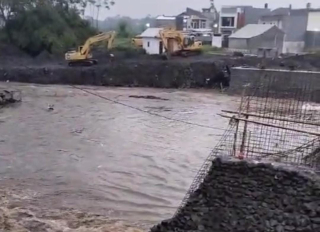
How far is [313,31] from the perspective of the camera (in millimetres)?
43688

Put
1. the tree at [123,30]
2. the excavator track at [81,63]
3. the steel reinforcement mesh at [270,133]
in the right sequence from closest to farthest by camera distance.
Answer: the steel reinforcement mesh at [270,133] < the excavator track at [81,63] < the tree at [123,30]

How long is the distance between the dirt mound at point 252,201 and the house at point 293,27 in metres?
36.7

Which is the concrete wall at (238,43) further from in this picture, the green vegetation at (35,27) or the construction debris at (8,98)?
the construction debris at (8,98)

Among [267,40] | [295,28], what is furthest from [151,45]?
[295,28]

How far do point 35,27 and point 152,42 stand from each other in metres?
9.49

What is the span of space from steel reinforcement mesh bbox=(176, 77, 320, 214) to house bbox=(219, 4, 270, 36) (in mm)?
27796

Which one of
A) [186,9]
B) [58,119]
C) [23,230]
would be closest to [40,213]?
[23,230]

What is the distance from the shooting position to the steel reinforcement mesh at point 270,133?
8570 millimetres

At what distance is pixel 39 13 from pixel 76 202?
2981 centimetres

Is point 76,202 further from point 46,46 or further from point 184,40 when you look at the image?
point 46,46

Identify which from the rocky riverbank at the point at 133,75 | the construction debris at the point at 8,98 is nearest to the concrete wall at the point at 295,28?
the rocky riverbank at the point at 133,75

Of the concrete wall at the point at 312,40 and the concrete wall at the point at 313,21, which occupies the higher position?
the concrete wall at the point at 313,21

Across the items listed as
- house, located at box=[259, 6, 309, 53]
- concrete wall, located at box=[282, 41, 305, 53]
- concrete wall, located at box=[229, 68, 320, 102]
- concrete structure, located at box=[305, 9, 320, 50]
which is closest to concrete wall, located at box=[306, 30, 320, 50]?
concrete structure, located at box=[305, 9, 320, 50]

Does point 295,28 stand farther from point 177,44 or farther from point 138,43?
point 138,43
